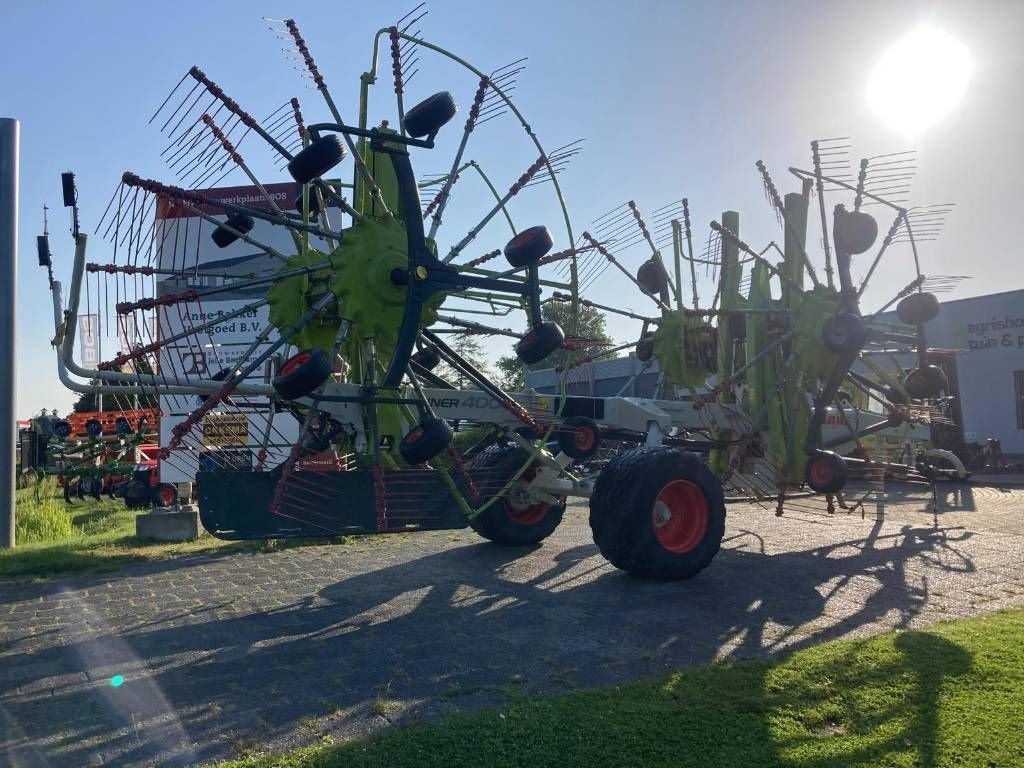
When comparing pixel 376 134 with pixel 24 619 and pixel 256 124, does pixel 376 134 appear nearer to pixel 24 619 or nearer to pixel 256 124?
pixel 256 124

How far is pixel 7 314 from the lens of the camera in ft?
32.9

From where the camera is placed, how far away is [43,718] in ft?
12.9

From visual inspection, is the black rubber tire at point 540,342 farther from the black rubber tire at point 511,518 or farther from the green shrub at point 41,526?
the green shrub at point 41,526

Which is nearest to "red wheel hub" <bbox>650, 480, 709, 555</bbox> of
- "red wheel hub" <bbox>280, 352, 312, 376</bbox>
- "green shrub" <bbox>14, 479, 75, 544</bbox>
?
"red wheel hub" <bbox>280, 352, 312, 376</bbox>

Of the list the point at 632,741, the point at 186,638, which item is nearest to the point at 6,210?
the point at 186,638

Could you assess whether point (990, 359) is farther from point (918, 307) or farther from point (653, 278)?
point (653, 278)

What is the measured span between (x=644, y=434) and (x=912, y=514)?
482cm

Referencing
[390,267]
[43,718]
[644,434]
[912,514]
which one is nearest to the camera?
[43,718]

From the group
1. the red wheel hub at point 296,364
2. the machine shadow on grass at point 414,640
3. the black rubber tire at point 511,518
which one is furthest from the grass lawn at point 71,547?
the red wheel hub at point 296,364

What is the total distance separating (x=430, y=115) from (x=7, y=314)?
667 cm

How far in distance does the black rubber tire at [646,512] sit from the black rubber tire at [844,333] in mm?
1915

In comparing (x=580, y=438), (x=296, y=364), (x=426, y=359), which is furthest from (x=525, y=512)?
(x=296, y=364)

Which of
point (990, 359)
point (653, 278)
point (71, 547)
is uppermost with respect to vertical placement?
point (653, 278)

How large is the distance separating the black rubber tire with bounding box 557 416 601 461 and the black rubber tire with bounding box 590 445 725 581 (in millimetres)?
1380
